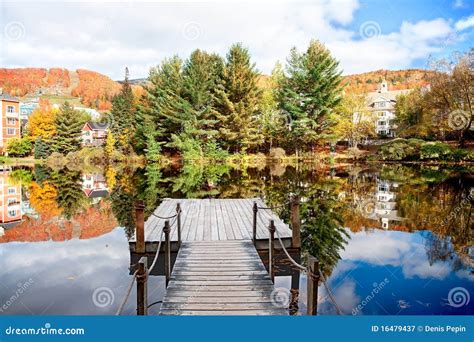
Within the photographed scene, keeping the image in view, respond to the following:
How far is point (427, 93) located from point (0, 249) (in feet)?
77.1

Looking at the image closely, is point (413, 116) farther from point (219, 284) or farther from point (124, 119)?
point (219, 284)

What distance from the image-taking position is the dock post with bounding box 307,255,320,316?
8.38ft

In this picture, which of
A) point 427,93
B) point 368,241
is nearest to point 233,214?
point 368,241

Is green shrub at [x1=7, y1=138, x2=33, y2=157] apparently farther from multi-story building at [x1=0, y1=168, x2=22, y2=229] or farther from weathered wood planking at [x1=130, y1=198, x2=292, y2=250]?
weathered wood planking at [x1=130, y1=198, x2=292, y2=250]

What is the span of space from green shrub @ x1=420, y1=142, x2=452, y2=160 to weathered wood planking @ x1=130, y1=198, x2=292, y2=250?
17387 mm

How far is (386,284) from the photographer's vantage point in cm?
456

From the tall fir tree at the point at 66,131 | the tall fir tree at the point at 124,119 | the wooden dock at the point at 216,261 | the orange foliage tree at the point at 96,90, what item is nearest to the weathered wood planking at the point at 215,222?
the wooden dock at the point at 216,261

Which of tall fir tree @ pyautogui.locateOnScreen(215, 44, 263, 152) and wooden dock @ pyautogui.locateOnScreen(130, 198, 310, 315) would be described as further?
tall fir tree @ pyautogui.locateOnScreen(215, 44, 263, 152)

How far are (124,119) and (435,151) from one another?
2369 centimetres

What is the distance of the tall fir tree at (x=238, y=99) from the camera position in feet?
83.3

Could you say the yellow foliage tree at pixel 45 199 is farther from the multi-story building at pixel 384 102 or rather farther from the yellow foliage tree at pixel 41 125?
the multi-story building at pixel 384 102

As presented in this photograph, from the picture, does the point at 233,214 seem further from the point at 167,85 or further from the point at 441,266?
the point at 167,85

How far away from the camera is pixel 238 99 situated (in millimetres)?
26344

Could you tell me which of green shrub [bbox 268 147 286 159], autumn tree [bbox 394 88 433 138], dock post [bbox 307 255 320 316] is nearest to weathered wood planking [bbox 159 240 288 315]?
dock post [bbox 307 255 320 316]
